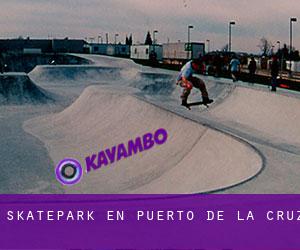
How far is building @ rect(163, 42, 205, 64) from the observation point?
165 feet

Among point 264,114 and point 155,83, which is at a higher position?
point 155,83

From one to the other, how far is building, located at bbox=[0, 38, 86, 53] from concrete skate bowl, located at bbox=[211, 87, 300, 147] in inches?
3076

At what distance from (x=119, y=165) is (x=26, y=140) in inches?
212

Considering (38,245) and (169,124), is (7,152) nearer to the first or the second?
(169,124)

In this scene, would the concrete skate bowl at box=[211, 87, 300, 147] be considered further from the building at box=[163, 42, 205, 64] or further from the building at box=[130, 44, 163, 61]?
the building at box=[130, 44, 163, 61]

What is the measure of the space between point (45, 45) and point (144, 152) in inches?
3730

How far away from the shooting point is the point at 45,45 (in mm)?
102562

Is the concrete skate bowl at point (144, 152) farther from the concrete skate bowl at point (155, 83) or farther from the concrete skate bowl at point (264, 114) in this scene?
the concrete skate bowl at point (155, 83)

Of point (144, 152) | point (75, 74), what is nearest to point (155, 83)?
point (75, 74)

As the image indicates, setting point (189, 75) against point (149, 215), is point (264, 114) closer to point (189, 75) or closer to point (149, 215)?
point (189, 75)

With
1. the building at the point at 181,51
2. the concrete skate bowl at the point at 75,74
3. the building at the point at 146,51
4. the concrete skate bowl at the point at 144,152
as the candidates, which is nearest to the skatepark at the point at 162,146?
the concrete skate bowl at the point at 144,152

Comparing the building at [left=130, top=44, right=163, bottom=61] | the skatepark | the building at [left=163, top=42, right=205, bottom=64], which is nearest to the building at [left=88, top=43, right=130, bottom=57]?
the building at [left=130, top=44, right=163, bottom=61]

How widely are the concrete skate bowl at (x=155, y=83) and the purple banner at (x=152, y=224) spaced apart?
20.4 metres

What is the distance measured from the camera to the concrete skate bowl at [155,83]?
26.4m
